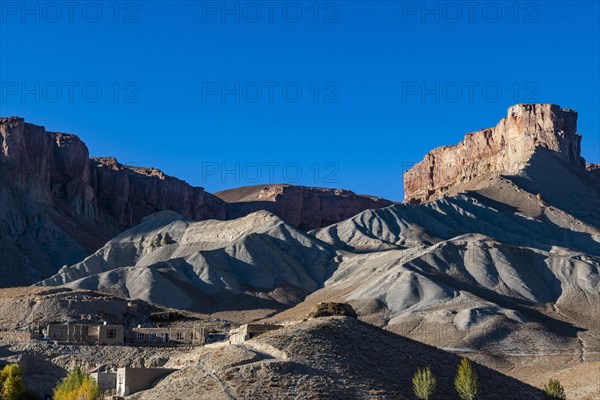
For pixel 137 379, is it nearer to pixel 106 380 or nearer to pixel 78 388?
pixel 78 388

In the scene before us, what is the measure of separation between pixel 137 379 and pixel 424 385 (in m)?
14.4

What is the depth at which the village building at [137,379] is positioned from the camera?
55594 mm

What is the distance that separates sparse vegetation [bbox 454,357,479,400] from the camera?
175ft

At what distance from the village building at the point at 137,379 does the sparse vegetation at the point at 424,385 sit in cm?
1265

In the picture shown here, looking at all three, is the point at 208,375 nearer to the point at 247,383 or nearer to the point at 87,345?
the point at 247,383

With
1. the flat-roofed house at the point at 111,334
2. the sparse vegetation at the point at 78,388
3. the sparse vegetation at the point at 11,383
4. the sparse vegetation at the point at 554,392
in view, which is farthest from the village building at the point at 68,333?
the sparse vegetation at the point at 554,392

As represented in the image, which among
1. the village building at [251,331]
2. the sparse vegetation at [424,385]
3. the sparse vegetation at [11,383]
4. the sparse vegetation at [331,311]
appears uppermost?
the sparse vegetation at [331,311]

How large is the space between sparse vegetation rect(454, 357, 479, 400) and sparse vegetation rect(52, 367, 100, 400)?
58.4 ft

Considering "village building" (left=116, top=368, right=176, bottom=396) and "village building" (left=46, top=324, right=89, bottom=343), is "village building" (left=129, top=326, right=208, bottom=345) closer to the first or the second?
"village building" (left=46, top=324, right=89, bottom=343)

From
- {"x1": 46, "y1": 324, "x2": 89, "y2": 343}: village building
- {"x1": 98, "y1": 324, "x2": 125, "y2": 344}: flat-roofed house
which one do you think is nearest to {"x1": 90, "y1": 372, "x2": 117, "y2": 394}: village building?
{"x1": 98, "y1": 324, "x2": 125, "y2": 344}: flat-roofed house

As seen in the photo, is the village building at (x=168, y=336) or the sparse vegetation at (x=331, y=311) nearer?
the sparse vegetation at (x=331, y=311)

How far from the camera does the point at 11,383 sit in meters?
60.9

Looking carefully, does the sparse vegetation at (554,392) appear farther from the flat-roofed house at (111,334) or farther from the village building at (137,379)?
the flat-roofed house at (111,334)

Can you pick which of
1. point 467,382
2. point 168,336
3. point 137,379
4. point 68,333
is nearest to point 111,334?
point 68,333
